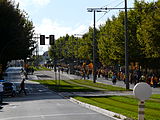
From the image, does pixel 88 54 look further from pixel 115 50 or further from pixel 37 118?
pixel 37 118

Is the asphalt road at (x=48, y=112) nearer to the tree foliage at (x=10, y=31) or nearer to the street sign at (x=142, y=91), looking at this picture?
the street sign at (x=142, y=91)

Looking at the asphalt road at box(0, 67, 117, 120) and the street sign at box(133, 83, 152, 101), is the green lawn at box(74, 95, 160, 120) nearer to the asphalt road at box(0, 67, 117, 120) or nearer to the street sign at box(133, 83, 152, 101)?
the asphalt road at box(0, 67, 117, 120)

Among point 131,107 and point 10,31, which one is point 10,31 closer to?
point 10,31

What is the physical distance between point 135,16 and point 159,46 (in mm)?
18665

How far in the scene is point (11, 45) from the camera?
67438mm

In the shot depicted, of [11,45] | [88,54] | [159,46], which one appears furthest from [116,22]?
[88,54]

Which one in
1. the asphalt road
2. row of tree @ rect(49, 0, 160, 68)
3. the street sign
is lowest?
the asphalt road

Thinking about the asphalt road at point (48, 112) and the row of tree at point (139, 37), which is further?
the row of tree at point (139, 37)

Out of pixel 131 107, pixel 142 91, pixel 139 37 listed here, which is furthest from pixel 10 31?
pixel 142 91

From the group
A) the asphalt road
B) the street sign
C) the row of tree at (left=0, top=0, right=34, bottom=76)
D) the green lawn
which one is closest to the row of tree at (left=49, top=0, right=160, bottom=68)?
the row of tree at (left=0, top=0, right=34, bottom=76)

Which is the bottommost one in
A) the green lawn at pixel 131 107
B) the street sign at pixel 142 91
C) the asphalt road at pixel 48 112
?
the asphalt road at pixel 48 112

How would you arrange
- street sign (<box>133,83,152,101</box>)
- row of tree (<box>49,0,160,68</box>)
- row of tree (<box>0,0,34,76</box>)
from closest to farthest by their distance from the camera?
street sign (<box>133,83,152,101</box>) → row of tree (<box>49,0,160,68</box>) → row of tree (<box>0,0,34,76</box>)

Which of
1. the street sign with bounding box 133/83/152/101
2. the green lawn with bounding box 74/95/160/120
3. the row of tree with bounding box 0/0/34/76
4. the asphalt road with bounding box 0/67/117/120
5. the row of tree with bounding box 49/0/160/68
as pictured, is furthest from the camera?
the row of tree with bounding box 0/0/34/76

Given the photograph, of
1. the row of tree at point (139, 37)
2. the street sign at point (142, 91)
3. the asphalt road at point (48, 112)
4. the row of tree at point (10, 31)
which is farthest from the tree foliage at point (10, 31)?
the street sign at point (142, 91)
